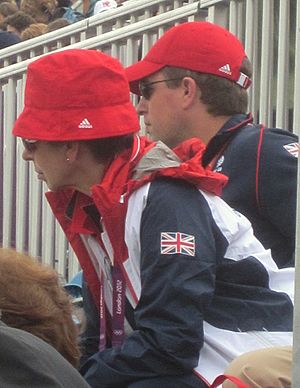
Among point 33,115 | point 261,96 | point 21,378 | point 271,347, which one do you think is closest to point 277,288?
point 271,347

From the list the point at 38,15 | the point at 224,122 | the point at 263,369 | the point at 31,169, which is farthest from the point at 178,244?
the point at 38,15

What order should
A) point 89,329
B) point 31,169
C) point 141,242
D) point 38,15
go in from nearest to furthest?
point 141,242
point 89,329
point 31,169
point 38,15

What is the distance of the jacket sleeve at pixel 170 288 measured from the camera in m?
3.38

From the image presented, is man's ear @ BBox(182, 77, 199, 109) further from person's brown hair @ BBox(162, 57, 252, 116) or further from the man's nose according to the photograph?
the man's nose

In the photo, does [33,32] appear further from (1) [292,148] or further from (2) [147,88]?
(1) [292,148]

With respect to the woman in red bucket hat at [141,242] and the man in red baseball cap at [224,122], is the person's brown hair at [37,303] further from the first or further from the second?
the man in red baseball cap at [224,122]

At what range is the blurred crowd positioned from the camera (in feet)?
31.9

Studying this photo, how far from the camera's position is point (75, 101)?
147 inches

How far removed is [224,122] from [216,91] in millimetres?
140

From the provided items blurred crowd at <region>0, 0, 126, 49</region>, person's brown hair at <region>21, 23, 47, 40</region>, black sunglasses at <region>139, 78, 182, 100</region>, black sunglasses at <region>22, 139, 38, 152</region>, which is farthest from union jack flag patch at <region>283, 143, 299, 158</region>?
person's brown hair at <region>21, 23, 47, 40</region>

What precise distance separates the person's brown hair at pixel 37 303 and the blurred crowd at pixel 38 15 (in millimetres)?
6451

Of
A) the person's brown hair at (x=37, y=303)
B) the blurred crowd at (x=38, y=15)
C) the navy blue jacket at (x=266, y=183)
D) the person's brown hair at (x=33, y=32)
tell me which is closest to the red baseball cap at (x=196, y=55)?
the navy blue jacket at (x=266, y=183)

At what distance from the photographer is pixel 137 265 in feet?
11.8

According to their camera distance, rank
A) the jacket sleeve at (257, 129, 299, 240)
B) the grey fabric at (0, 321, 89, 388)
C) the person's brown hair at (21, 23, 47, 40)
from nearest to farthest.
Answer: the grey fabric at (0, 321, 89, 388) → the jacket sleeve at (257, 129, 299, 240) → the person's brown hair at (21, 23, 47, 40)
